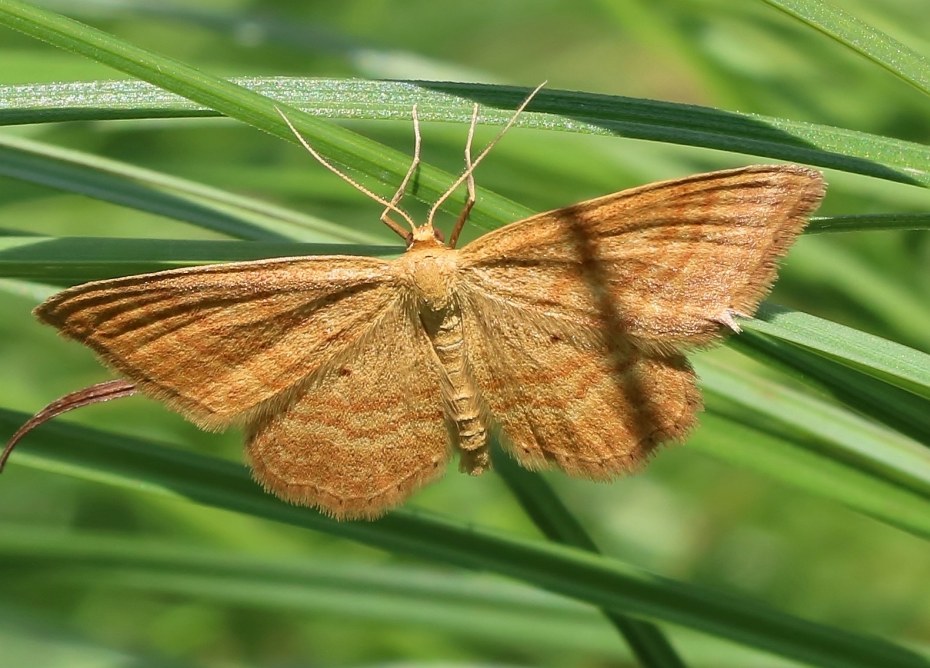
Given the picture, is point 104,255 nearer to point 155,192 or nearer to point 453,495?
point 155,192

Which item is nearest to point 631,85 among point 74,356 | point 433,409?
point 74,356

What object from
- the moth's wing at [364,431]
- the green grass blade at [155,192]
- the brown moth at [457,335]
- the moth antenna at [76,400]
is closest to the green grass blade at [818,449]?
the brown moth at [457,335]

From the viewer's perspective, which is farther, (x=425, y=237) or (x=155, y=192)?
(x=155, y=192)

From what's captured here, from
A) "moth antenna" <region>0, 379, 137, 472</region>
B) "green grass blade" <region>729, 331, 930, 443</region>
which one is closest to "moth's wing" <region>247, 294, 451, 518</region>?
"moth antenna" <region>0, 379, 137, 472</region>

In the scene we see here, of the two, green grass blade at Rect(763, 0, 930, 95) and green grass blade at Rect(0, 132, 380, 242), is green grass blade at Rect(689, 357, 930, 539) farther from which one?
green grass blade at Rect(0, 132, 380, 242)

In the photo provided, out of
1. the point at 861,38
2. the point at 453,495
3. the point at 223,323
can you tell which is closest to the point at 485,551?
the point at 223,323

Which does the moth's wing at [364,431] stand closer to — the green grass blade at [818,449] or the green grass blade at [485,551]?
the green grass blade at [485,551]
